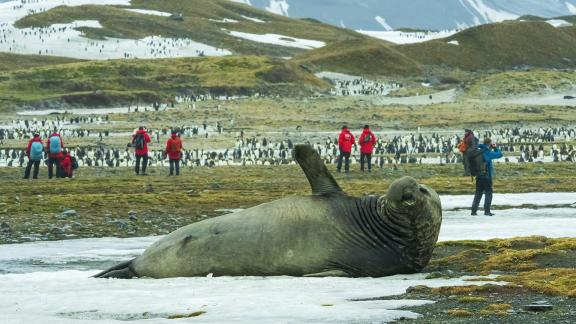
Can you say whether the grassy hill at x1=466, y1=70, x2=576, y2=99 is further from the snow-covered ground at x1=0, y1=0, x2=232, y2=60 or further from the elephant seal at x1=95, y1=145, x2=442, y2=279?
the elephant seal at x1=95, y1=145, x2=442, y2=279

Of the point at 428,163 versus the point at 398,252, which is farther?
the point at 428,163

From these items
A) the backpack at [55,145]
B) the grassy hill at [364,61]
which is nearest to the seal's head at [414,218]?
the backpack at [55,145]

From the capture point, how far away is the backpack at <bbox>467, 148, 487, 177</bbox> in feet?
77.2

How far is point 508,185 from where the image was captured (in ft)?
101

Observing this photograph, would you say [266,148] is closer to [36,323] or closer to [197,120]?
[197,120]

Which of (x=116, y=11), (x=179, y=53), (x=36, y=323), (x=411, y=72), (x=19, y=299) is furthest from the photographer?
(x=116, y=11)

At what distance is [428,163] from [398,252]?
32.3 metres

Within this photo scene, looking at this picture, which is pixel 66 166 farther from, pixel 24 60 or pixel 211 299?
pixel 24 60

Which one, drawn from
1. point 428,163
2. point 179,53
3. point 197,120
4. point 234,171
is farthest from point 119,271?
point 179,53

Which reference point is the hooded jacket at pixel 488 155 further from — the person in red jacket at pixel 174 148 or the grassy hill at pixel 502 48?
the grassy hill at pixel 502 48

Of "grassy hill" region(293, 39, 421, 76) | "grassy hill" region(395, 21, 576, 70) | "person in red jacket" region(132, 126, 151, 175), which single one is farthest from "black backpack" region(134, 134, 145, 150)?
"grassy hill" region(395, 21, 576, 70)

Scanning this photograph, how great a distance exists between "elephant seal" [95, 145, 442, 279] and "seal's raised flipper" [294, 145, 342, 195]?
1cm

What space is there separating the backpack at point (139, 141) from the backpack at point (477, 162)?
49.8 ft

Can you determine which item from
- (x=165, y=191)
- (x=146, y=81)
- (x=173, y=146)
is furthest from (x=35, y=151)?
(x=146, y=81)
